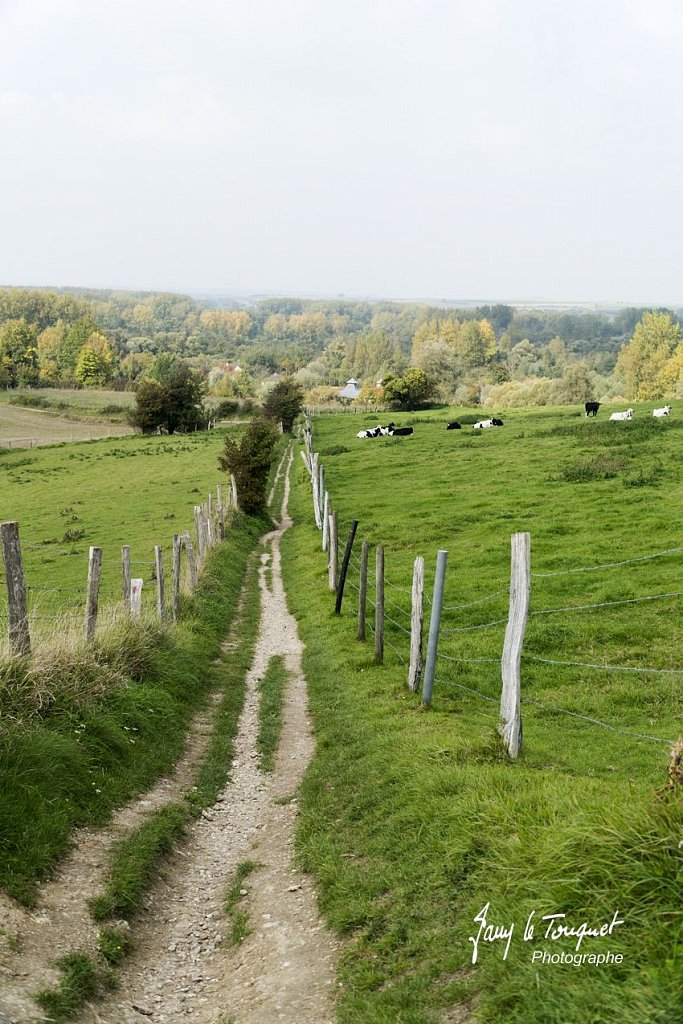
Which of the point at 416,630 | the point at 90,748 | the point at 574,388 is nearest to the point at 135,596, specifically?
the point at 90,748

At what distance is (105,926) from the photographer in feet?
24.7

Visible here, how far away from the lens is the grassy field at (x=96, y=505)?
2609cm

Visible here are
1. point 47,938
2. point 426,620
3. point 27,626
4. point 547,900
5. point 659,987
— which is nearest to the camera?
point 659,987

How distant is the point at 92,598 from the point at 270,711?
3873 mm

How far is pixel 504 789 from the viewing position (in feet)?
26.2

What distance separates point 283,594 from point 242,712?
34.7 feet

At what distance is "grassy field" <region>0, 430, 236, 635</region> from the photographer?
85.6ft

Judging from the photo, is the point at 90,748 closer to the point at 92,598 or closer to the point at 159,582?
the point at 92,598

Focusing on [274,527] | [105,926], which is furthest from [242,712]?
[274,527]

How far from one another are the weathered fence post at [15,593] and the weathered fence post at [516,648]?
6200 mm

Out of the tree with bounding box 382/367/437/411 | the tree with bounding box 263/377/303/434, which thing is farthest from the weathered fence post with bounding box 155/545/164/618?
the tree with bounding box 382/367/437/411

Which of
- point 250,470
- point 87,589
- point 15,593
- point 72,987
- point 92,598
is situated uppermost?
point 15,593

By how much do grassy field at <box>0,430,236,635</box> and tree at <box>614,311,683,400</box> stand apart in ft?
215

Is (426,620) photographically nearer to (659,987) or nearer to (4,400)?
(659,987)
